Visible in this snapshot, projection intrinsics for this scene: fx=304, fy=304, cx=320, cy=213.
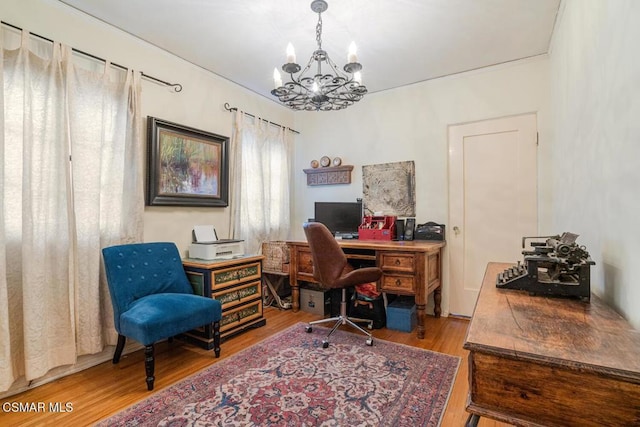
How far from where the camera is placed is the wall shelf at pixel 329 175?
154 inches

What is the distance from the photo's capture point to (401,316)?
2908mm

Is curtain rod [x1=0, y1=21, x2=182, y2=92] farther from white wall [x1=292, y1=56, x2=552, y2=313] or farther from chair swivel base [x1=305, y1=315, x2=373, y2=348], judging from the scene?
chair swivel base [x1=305, y1=315, x2=373, y2=348]

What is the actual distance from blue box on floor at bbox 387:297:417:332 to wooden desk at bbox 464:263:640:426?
200 cm

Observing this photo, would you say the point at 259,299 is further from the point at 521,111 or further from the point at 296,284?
the point at 521,111

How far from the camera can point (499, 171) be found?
10.1ft

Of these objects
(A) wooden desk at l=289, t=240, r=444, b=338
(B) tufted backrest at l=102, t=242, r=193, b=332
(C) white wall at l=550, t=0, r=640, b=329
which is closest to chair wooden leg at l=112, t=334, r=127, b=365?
(B) tufted backrest at l=102, t=242, r=193, b=332

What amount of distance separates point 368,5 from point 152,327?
2631 millimetres

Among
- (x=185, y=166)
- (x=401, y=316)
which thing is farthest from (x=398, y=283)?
(x=185, y=166)

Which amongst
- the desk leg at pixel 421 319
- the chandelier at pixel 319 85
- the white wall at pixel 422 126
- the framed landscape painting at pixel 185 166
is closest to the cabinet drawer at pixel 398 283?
the desk leg at pixel 421 319

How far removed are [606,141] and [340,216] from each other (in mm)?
2711

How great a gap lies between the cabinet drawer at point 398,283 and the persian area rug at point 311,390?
49 centimetres

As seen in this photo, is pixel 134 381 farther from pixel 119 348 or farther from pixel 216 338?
pixel 216 338

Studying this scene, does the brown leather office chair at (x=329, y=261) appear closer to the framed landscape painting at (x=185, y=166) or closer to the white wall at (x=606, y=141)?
the framed landscape painting at (x=185, y=166)
